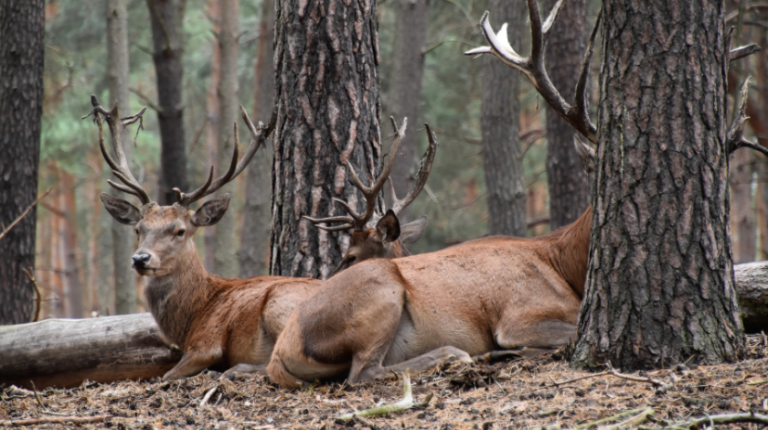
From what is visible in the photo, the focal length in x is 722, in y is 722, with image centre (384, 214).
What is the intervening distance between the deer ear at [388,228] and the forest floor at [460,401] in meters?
1.86

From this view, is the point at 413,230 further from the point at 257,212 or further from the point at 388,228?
the point at 257,212

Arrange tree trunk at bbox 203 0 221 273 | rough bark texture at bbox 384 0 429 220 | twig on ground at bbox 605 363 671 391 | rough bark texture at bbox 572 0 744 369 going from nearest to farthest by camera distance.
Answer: twig on ground at bbox 605 363 671 391
rough bark texture at bbox 572 0 744 369
rough bark texture at bbox 384 0 429 220
tree trunk at bbox 203 0 221 273

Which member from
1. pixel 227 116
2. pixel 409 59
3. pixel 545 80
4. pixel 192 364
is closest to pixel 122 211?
pixel 192 364

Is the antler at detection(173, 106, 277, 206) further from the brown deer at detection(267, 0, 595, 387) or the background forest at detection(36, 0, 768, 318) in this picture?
the background forest at detection(36, 0, 768, 318)

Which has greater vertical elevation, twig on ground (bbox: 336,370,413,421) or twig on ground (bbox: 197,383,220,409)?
twig on ground (bbox: 336,370,413,421)

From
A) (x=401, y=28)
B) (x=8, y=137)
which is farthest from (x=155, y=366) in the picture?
(x=401, y=28)

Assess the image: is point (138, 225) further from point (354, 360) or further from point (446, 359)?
point (446, 359)

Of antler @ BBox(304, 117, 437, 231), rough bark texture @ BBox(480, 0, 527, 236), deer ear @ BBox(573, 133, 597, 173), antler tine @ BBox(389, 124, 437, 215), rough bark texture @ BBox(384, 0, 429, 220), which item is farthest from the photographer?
rough bark texture @ BBox(384, 0, 429, 220)

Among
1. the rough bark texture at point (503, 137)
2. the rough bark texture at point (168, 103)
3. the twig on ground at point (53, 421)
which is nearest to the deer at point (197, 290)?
the twig on ground at point (53, 421)

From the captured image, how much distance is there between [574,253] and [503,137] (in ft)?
22.6

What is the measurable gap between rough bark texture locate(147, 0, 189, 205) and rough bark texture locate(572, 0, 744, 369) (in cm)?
992

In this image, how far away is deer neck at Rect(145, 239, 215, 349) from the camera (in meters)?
6.58

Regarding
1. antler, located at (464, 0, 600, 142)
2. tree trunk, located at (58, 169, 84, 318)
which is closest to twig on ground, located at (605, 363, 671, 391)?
antler, located at (464, 0, 600, 142)

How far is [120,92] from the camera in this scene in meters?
12.6
